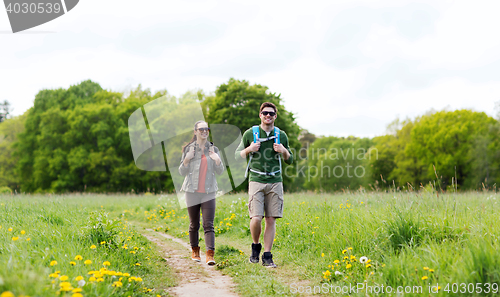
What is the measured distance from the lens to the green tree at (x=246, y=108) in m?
25.9

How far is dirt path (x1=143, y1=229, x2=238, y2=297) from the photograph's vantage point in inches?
166

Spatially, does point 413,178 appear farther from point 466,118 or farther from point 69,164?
point 69,164

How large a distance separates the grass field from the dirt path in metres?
0.18

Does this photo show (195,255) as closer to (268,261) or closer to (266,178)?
(268,261)

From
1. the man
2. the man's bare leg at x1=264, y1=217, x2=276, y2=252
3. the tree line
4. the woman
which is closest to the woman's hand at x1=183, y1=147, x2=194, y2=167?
the woman

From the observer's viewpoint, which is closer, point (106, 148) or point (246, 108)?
point (246, 108)

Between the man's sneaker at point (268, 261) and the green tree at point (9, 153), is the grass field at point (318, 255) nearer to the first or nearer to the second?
the man's sneaker at point (268, 261)

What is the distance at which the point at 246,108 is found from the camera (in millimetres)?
26453

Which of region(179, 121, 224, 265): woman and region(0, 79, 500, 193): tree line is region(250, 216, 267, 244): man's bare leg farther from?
region(0, 79, 500, 193): tree line

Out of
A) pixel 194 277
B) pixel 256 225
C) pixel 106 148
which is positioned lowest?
pixel 194 277

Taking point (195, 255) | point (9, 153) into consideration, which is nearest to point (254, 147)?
point (195, 255)

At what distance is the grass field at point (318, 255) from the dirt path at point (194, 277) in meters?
0.18

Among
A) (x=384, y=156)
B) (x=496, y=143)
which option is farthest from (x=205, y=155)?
(x=384, y=156)

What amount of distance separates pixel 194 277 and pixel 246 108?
873 inches
